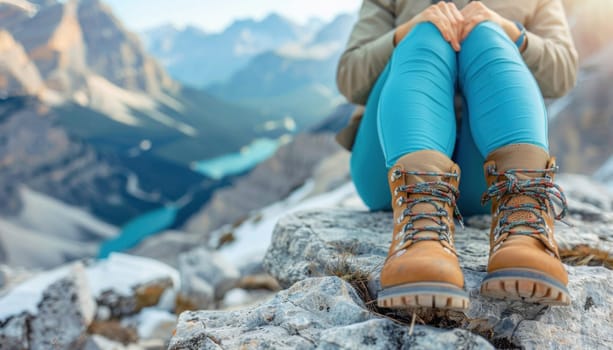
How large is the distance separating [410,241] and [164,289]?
4316 mm

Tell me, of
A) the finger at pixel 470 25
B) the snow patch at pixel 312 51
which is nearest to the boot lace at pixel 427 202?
the finger at pixel 470 25

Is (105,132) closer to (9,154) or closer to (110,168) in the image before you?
(110,168)

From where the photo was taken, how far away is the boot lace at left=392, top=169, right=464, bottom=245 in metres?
1.06

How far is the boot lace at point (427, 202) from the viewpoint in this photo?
3.49 ft

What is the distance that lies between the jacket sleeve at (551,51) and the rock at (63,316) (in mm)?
3534

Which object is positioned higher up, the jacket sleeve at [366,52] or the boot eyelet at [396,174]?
the jacket sleeve at [366,52]

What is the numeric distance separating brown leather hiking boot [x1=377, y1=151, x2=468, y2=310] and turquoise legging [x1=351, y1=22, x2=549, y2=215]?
0.25ft

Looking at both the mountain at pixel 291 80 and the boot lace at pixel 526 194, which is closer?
the boot lace at pixel 526 194

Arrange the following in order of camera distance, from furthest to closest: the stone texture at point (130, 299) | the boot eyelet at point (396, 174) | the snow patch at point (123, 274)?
the snow patch at point (123, 274)
the stone texture at point (130, 299)
the boot eyelet at point (396, 174)

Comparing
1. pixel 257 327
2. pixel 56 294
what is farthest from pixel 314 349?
pixel 56 294

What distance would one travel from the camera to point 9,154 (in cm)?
6147

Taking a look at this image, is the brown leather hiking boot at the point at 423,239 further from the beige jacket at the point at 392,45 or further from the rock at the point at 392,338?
the beige jacket at the point at 392,45

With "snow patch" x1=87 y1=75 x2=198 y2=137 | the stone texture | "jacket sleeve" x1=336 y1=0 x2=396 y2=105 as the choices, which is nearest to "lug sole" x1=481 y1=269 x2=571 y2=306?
"jacket sleeve" x1=336 y1=0 x2=396 y2=105

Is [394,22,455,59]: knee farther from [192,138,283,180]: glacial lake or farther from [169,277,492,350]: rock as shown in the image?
[192,138,283,180]: glacial lake
